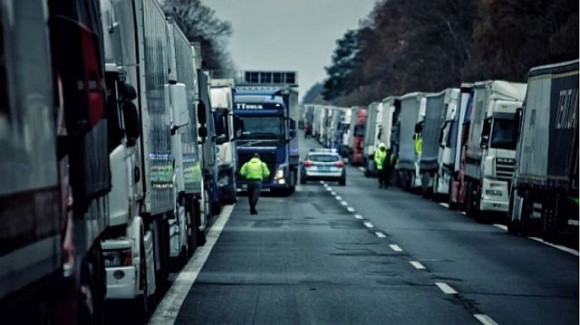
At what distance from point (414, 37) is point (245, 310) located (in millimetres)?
93991

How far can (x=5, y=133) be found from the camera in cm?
761

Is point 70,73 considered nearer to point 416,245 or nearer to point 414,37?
point 416,245

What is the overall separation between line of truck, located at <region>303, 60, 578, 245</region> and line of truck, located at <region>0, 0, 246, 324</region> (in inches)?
359

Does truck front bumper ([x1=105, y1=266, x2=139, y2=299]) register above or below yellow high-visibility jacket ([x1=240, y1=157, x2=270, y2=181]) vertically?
above

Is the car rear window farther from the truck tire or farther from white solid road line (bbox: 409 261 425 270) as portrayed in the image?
the truck tire

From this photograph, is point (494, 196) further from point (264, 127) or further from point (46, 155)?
point (46, 155)

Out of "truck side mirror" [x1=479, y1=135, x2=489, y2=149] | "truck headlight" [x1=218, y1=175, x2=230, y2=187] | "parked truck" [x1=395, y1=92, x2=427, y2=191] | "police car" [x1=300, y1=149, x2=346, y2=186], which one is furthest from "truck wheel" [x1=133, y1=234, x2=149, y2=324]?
"police car" [x1=300, y1=149, x2=346, y2=186]

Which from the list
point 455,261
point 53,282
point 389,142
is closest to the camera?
point 53,282

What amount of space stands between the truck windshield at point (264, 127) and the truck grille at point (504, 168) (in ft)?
48.8

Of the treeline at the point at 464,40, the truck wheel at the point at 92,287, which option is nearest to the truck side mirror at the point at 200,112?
the truck wheel at the point at 92,287

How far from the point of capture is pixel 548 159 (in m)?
30.8

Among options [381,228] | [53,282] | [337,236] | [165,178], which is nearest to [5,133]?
[53,282]

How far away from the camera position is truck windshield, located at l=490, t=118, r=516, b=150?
39.6 m

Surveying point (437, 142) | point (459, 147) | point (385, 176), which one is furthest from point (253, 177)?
point (385, 176)
